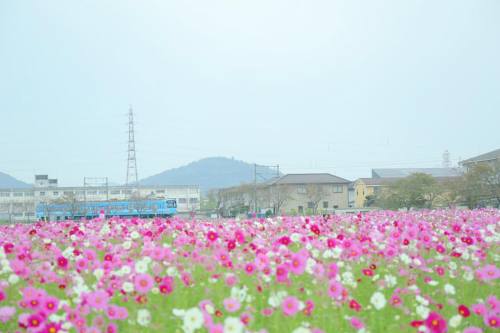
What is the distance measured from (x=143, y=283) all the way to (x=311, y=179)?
56.5 metres

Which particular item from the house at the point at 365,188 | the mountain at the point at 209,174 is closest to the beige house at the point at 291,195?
the house at the point at 365,188

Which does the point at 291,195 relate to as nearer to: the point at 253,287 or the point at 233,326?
the point at 253,287

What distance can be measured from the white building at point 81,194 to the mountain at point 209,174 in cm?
8148

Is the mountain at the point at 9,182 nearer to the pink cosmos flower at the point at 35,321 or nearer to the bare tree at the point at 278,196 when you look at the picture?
the bare tree at the point at 278,196

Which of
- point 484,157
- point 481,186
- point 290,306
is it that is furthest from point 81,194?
point 290,306

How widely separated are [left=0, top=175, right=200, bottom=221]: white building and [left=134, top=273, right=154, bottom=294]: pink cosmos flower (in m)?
56.5

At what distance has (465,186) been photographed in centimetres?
3559

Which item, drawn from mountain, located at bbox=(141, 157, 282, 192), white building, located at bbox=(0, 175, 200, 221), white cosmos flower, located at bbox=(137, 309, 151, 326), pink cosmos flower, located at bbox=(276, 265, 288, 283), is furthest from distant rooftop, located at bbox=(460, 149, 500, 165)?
mountain, located at bbox=(141, 157, 282, 192)

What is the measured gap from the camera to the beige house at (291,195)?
52.7 meters

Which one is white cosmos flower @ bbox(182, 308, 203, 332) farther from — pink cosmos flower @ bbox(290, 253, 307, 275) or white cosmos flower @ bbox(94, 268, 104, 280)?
white cosmos flower @ bbox(94, 268, 104, 280)

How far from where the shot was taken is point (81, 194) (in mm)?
67875

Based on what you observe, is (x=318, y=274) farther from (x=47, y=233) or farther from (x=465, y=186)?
(x=465, y=186)

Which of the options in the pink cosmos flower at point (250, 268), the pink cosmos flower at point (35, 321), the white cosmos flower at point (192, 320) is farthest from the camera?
the pink cosmos flower at point (250, 268)

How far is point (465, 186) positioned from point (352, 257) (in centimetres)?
3362
